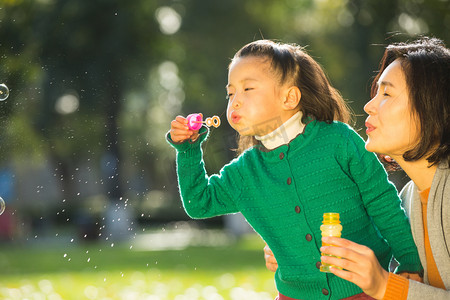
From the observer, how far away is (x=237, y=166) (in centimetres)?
265

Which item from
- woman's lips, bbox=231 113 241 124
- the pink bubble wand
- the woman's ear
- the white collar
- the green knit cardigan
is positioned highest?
the woman's ear

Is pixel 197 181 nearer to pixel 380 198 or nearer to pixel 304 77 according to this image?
pixel 304 77

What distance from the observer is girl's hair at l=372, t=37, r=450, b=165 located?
224cm

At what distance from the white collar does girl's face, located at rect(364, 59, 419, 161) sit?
36 cm

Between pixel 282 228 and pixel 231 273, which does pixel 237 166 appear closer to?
pixel 282 228

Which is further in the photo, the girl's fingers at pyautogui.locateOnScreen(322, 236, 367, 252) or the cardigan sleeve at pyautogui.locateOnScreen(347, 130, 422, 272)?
the cardigan sleeve at pyautogui.locateOnScreen(347, 130, 422, 272)

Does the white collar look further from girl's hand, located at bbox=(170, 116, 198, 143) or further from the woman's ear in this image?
girl's hand, located at bbox=(170, 116, 198, 143)

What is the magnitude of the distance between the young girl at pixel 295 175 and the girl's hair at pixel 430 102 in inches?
8.8

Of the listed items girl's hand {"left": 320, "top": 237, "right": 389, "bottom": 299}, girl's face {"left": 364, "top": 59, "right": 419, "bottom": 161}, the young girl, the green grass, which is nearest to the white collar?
the young girl

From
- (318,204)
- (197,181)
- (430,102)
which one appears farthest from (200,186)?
(430,102)

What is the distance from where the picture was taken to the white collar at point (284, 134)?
2.57 m

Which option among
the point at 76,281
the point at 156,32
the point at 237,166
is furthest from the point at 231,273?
the point at 156,32

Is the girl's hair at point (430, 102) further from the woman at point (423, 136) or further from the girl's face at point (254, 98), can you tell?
the girl's face at point (254, 98)

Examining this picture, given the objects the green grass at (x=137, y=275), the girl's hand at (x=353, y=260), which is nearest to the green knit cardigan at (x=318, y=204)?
the girl's hand at (x=353, y=260)
